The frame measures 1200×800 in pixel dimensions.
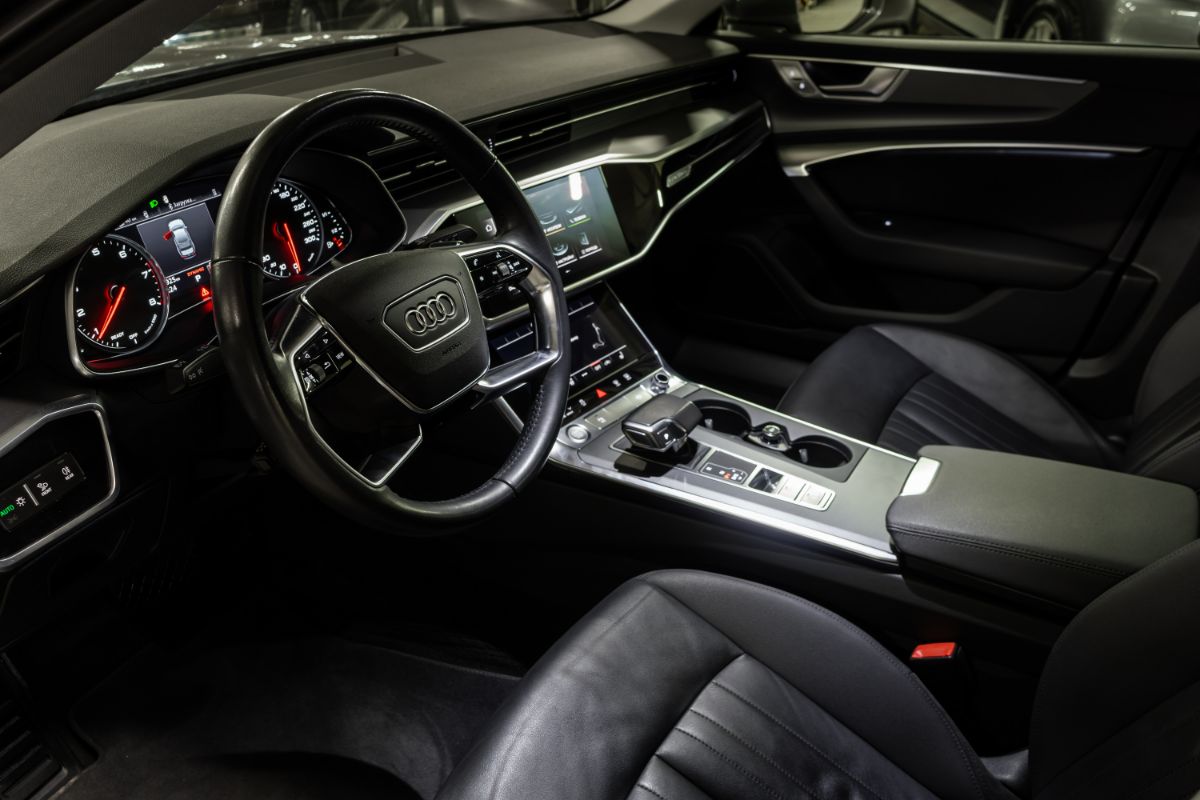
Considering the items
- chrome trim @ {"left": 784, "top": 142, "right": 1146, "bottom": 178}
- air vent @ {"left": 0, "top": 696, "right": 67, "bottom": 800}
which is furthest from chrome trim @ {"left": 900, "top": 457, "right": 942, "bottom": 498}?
air vent @ {"left": 0, "top": 696, "right": 67, "bottom": 800}

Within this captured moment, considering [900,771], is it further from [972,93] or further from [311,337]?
[972,93]

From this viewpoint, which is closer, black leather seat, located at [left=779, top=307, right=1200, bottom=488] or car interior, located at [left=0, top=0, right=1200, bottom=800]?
car interior, located at [left=0, top=0, right=1200, bottom=800]

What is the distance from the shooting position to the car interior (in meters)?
1.02

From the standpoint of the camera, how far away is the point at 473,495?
1.13 m

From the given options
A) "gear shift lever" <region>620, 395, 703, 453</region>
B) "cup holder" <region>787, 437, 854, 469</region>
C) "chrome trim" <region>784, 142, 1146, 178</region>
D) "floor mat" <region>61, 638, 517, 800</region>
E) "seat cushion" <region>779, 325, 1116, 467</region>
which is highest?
"chrome trim" <region>784, 142, 1146, 178</region>

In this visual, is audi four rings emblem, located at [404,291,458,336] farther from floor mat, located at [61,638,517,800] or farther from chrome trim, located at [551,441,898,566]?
floor mat, located at [61,638,517,800]

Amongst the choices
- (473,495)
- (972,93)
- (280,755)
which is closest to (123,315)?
(473,495)

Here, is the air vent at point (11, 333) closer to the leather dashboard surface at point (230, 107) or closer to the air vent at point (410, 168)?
the leather dashboard surface at point (230, 107)

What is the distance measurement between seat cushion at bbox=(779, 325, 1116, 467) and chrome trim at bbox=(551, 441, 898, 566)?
0.35 metres

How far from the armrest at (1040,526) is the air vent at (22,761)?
1344 mm

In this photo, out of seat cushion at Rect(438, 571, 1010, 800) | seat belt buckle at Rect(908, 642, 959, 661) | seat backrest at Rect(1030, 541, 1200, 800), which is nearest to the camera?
seat backrest at Rect(1030, 541, 1200, 800)

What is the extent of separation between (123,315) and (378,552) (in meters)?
0.92

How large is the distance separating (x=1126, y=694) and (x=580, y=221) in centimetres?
115

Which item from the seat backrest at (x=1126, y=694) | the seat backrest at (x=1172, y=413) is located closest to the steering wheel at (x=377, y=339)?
the seat backrest at (x=1126, y=694)
